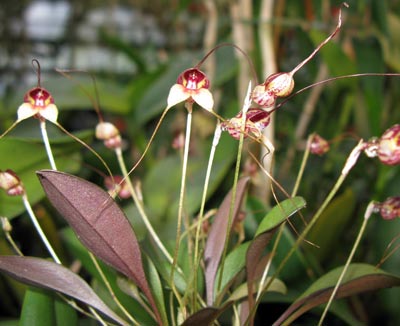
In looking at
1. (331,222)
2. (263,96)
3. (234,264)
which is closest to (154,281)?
(234,264)

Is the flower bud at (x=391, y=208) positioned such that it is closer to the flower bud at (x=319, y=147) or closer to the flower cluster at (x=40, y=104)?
the flower bud at (x=319, y=147)

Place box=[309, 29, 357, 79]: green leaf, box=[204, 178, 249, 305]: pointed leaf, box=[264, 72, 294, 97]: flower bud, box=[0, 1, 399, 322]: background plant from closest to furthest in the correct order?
box=[264, 72, 294, 97]: flower bud
box=[204, 178, 249, 305]: pointed leaf
box=[0, 1, 399, 322]: background plant
box=[309, 29, 357, 79]: green leaf

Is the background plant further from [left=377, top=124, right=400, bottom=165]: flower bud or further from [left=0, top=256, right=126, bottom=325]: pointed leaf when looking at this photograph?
[left=377, top=124, right=400, bottom=165]: flower bud

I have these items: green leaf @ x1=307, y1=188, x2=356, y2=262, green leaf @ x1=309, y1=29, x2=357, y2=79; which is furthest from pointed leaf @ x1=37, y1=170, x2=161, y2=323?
green leaf @ x1=309, y1=29, x2=357, y2=79

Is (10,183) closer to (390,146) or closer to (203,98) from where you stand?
(203,98)

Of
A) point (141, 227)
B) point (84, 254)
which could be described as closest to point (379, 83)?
point (141, 227)

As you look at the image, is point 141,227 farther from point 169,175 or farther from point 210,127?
point 210,127
